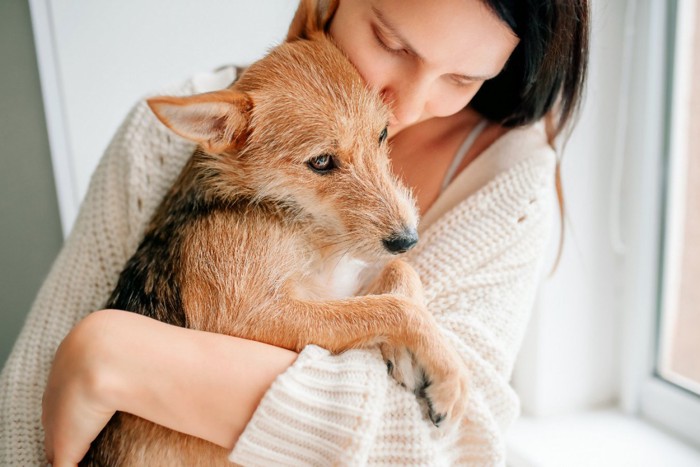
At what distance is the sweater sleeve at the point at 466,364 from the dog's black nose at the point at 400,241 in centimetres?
18

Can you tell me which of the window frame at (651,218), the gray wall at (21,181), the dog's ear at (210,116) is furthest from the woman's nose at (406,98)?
the gray wall at (21,181)

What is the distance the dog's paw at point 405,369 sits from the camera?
1021 mm

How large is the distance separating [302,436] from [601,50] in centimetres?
161

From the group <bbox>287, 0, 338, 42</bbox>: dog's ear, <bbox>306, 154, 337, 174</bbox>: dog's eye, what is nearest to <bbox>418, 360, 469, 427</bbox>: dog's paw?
<bbox>306, 154, 337, 174</bbox>: dog's eye

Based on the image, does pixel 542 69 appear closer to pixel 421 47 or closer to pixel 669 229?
pixel 421 47

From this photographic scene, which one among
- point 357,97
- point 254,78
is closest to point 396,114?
point 357,97

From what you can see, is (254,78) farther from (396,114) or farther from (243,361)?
(243,361)

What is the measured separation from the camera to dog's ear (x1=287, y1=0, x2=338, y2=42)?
120 cm

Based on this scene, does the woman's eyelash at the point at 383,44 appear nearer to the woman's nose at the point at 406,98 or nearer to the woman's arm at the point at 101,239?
the woman's nose at the point at 406,98

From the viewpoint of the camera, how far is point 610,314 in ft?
6.64

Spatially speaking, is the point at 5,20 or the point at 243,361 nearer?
the point at 243,361

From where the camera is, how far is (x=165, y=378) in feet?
3.20

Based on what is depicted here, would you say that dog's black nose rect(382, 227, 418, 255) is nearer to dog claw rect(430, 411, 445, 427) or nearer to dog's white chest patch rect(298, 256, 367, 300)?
dog's white chest patch rect(298, 256, 367, 300)

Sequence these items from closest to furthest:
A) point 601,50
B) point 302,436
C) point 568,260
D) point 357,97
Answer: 1. point 302,436
2. point 357,97
3. point 601,50
4. point 568,260
